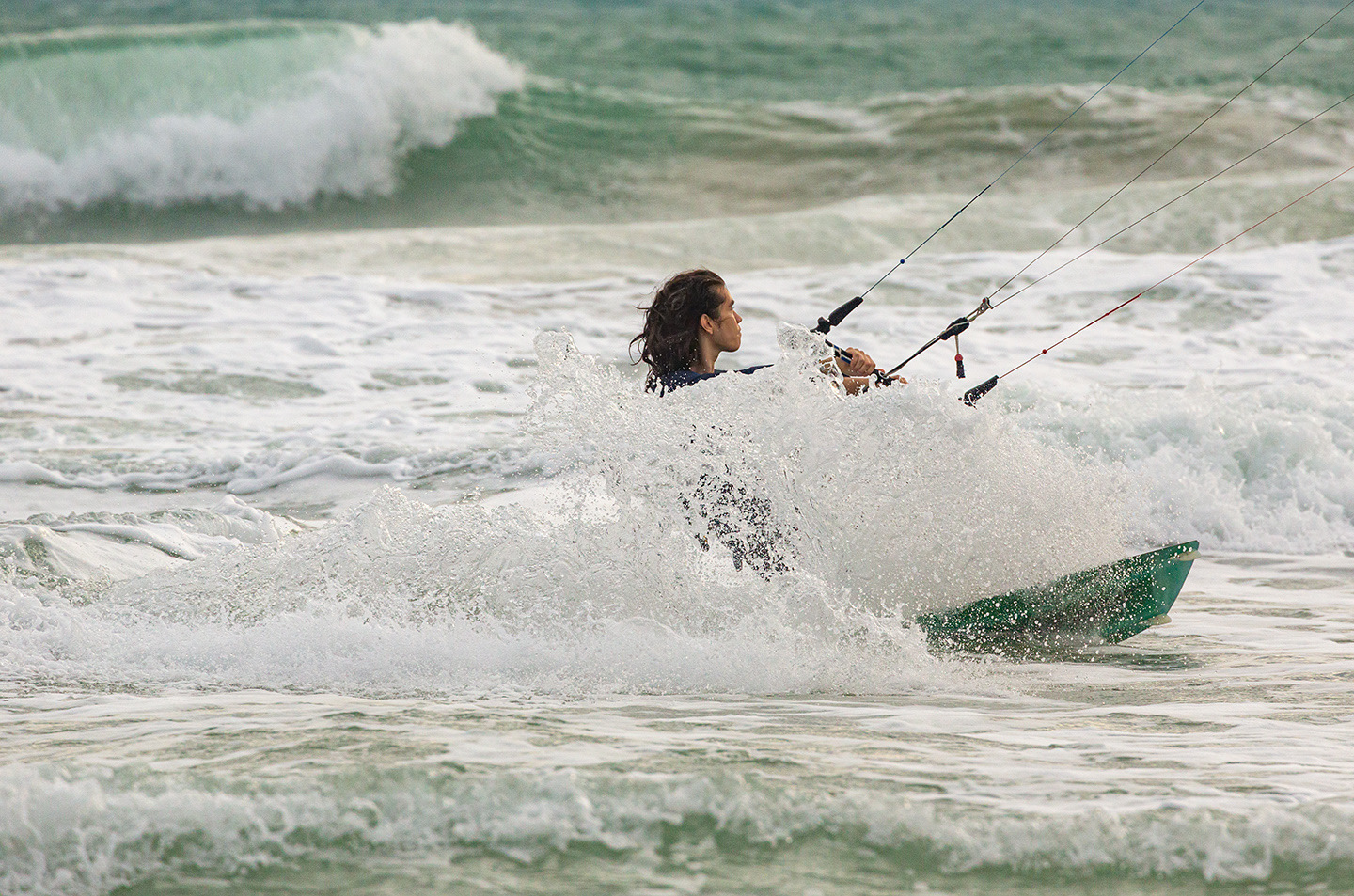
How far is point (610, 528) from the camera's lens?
4.95 meters

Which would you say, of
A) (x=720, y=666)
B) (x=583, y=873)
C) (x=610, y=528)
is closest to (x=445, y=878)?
(x=583, y=873)

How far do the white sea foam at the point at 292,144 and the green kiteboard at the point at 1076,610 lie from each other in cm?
1553

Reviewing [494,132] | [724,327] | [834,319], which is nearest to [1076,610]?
[834,319]

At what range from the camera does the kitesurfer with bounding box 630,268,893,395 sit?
5.20 meters

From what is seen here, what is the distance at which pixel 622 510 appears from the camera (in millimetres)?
4949

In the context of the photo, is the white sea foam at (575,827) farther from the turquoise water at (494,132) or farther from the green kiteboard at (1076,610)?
the turquoise water at (494,132)

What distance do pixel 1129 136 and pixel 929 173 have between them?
3.16 metres

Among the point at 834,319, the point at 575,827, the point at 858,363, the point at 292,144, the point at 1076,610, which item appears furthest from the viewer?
the point at 292,144

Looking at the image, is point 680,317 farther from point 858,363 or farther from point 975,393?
point 975,393

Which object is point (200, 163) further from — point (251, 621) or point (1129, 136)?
point (251, 621)

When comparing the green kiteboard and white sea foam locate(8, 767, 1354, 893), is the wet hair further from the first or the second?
white sea foam locate(8, 767, 1354, 893)

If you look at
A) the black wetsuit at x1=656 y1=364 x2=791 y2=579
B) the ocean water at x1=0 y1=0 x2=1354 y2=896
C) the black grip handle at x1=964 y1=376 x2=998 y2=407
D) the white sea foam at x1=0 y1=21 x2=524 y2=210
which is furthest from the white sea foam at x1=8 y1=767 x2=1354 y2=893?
the white sea foam at x1=0 y1=21 x2=524 y2=210

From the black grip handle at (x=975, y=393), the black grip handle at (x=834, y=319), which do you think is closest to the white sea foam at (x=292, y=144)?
the black grip handle at (x=834, y=319)

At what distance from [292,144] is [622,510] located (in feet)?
51.5
